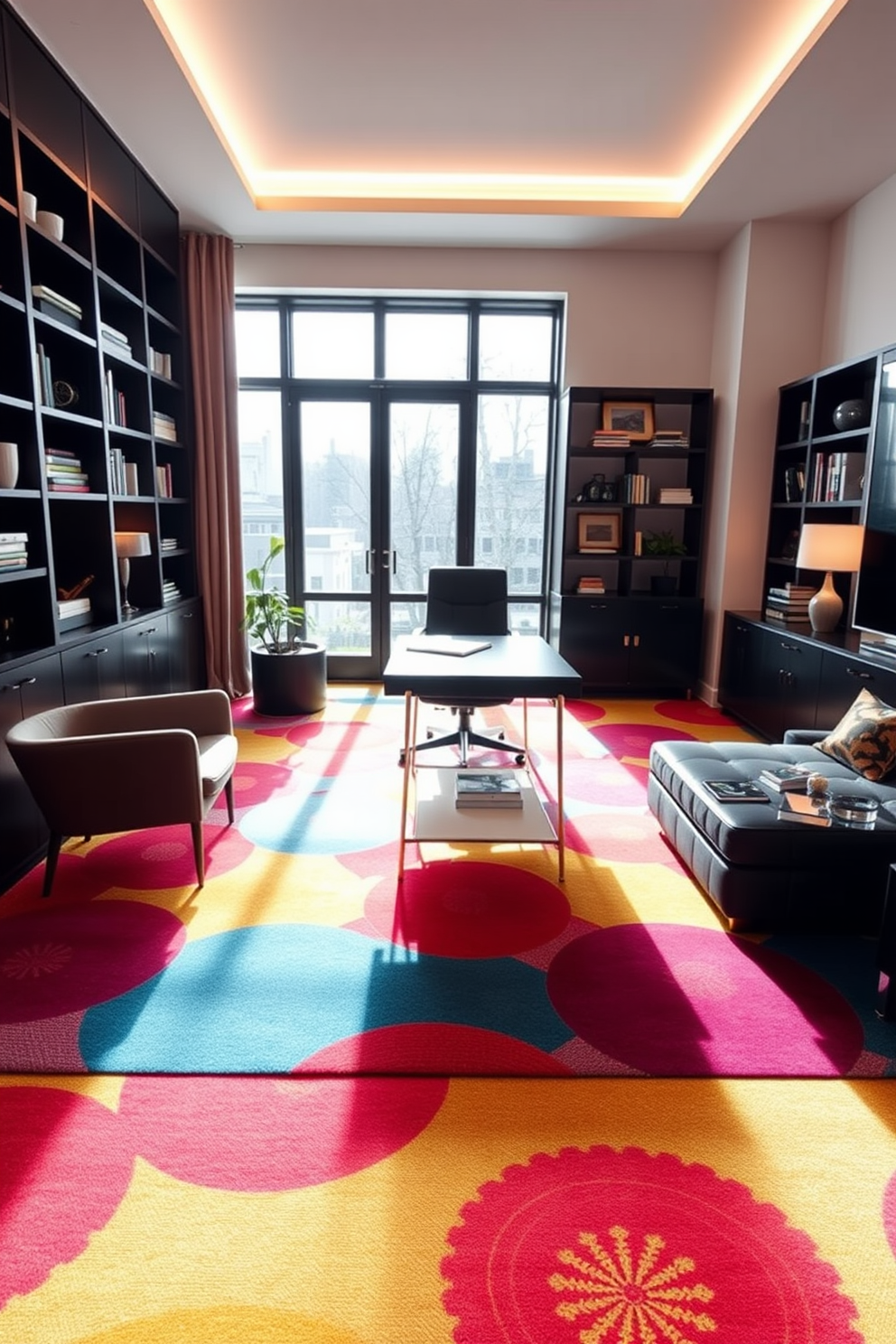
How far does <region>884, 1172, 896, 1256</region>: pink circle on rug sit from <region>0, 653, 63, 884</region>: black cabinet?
2.69 metres

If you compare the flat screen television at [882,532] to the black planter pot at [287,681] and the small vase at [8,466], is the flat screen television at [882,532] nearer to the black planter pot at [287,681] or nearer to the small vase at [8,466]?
the black planter pot at [287,681]

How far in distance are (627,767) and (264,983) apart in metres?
2.43

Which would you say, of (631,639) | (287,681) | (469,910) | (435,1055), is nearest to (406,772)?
(469,910)

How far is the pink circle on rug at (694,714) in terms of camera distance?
496 cm

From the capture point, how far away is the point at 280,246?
5.34m

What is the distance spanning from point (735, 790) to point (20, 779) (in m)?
2.54

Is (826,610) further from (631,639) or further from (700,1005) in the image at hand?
(700,1005)

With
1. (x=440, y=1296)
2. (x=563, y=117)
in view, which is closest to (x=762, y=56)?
(x=563, y=117)

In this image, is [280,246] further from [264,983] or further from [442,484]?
[264,983]

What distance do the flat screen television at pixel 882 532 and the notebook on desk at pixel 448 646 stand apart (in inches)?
71.1

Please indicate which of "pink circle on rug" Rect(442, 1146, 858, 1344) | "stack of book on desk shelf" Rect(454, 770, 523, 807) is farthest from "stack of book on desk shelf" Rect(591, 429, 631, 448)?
"pink circle on rug" Rect(442, 1146, 858, 1344)

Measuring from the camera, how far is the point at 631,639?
17.9 feet

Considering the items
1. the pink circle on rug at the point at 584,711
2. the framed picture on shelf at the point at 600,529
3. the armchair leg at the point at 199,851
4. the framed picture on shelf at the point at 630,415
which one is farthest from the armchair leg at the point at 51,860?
the framed picture on shelf at the point at 630,415

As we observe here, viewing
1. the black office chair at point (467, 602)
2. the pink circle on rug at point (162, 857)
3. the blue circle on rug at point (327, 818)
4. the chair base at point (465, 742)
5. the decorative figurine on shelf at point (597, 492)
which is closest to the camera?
the pink circle on rug at point (162, 857)
